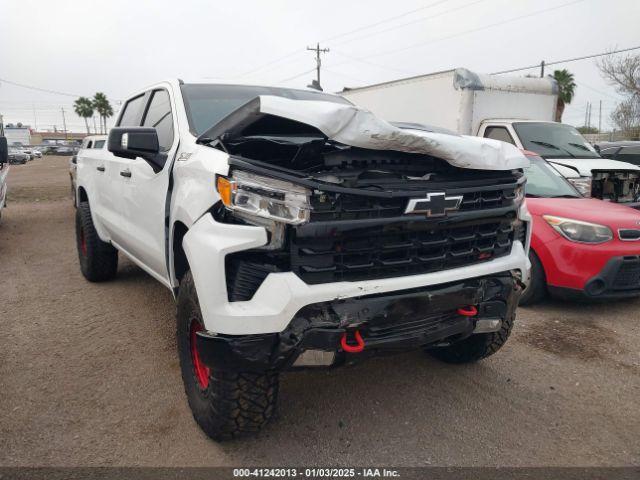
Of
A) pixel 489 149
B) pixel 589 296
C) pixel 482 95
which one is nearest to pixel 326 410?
pixel 489 149

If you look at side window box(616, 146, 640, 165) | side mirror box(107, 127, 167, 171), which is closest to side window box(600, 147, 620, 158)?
side window box(616, 146, 640, 165)

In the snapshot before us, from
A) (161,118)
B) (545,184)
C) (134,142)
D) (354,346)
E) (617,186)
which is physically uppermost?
(161,118)

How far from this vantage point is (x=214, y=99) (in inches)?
137

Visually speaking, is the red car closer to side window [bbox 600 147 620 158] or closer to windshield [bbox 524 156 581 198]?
windshield [bbox 524 156 581 198]

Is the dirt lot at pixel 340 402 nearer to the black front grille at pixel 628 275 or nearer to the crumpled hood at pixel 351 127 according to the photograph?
the black front grille at pixel 628 275

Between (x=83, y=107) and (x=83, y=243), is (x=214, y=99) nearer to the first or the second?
(x=83, y=243)

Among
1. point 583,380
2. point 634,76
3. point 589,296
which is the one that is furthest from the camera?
point 634,76

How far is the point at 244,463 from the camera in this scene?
246 cm

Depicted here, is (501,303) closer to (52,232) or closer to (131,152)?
(131,152)

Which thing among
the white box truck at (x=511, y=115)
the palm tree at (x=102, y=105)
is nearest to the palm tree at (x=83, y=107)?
the palm tree at (x=102, y=105)

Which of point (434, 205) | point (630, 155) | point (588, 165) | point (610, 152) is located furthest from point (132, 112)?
point (630, 155)

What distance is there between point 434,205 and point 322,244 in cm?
57

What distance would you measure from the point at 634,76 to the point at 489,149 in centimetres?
3115

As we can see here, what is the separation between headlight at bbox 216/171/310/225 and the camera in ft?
6.91
